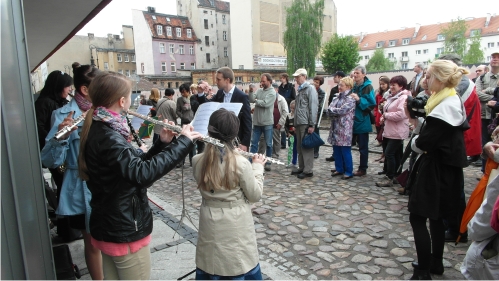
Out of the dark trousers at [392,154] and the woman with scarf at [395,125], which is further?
the dark trousers at [392,154]

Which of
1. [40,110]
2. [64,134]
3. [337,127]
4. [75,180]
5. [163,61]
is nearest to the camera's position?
[64,134]

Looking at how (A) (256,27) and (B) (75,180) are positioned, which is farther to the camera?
(A) (256,27)

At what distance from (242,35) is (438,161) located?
169 feet

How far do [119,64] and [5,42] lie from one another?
197 feet

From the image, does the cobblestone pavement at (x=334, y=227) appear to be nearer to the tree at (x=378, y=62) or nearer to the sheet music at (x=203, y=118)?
the sheet music at (x=203, y=118)

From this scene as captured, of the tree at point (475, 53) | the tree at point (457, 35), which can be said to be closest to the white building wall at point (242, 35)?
the tree at point (457, 35)

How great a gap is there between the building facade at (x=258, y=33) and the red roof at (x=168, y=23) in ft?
31.0

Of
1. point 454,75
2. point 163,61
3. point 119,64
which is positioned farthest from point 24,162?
point 119,64

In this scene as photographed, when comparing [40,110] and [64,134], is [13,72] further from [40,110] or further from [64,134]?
[40,110]

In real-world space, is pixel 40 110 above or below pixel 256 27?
below

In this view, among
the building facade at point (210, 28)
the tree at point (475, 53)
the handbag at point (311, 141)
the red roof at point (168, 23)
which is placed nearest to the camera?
the handbag at point (311, 141)

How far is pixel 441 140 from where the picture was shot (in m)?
2.79

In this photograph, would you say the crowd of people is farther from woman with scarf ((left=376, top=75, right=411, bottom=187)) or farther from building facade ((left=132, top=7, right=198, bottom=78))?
building facade ((left=132, top=7, right=198, bottom=78))

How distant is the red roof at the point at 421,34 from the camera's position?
7044cm
